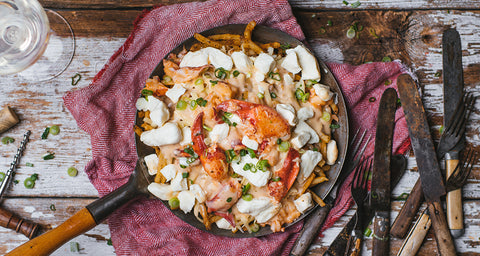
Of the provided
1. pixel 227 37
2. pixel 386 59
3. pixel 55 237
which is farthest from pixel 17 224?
pixel 386 59

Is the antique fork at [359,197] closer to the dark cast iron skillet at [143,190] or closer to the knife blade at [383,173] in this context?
the knife blade at [383,173]

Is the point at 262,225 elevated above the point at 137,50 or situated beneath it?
situated beneath

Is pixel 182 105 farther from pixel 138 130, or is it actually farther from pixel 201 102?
pixel 138 130

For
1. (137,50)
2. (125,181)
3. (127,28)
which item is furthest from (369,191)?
(127,28)

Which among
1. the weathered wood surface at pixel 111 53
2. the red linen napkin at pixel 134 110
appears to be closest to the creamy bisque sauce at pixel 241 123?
the red linen napkin at pixel 134 110

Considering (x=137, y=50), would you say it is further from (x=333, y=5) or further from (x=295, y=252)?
(x=295, y=252)
